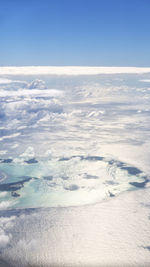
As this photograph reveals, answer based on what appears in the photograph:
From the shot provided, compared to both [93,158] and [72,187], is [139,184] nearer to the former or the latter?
[72,187]

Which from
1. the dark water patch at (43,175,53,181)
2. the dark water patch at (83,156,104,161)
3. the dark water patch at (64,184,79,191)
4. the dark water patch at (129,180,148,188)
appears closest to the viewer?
the dark water patch at (129,180,148,188)

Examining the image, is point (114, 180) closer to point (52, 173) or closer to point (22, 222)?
point (52, 173)

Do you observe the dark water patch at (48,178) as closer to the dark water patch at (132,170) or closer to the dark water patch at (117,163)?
the dark water patch at (132,170)

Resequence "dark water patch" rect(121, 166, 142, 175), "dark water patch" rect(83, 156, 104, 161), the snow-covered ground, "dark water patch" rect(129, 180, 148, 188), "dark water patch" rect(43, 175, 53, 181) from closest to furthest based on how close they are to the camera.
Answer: the snow-covered ground
"dark water patch" rect(129, 180, 148, 188)
"dark water patch" rect(43, 175, 53, 181)
"dark water patch" rect(121, 166, 142, 175)
"dark water patch" rect(83, 156, 104, 161)

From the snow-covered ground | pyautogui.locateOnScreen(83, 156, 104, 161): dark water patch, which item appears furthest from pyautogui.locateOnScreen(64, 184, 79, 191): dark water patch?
pyautogui.locateOnScreen(83, 156, 104, 161): dark water patch

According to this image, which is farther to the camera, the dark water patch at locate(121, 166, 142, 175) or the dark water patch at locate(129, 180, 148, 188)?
the dark water patch at locate(121, 166, 142, 175)

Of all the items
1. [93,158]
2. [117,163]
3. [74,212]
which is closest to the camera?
[74,212]

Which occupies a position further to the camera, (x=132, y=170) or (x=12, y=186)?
(x=132, y=170)

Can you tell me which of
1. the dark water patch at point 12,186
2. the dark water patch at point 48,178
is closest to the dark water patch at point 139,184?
the dark water patch at point 48,178

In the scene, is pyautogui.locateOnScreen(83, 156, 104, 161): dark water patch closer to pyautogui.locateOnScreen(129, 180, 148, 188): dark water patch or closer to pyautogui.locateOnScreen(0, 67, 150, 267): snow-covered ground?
pyautogui.locateOnScreen(0, 67, 150, 267): snow-covered ground

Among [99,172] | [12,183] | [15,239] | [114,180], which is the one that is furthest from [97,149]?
[15,239]

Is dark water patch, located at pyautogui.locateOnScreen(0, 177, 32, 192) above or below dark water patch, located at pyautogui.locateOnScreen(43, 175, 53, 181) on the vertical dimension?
above

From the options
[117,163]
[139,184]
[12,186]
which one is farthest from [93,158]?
[12,186]
